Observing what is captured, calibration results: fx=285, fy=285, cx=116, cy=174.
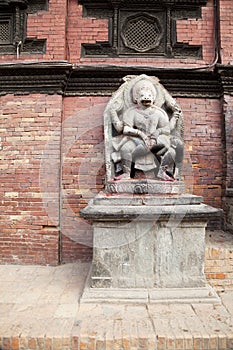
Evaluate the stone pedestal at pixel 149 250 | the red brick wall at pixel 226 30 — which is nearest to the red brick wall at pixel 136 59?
the red brick wall at pixel 226 30

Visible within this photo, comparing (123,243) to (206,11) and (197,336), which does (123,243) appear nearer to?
(197,336)

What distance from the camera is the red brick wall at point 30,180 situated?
5422 mm

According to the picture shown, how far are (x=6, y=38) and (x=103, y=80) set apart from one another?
7.74 ft

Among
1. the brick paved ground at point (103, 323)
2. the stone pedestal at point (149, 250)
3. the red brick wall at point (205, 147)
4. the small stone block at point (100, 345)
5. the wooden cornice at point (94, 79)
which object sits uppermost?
the wooden cornice at point (94, 79)

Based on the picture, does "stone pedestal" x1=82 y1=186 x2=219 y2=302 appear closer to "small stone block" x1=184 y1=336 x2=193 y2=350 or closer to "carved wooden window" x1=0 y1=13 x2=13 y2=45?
"small stone block" x1=184 y1=336 x2=193 y2=350

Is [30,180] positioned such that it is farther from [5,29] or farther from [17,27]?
[5,29]

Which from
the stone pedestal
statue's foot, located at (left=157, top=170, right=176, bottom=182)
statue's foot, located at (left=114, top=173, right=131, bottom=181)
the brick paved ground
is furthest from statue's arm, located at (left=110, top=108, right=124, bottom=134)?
the brick paved ground

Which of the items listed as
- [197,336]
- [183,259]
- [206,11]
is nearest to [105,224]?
[183,259]

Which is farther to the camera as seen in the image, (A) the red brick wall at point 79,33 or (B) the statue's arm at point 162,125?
(A) the red brick wall at point 79,33

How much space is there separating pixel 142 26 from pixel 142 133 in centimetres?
296

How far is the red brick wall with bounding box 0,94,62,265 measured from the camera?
5422 mm

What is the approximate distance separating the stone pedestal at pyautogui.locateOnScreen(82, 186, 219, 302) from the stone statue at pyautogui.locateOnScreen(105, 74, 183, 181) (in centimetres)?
93

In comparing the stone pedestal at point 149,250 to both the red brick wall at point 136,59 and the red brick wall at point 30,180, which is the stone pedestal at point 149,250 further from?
the red brick wall at point 136,59

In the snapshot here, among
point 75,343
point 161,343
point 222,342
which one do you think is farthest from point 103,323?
point 222,342
